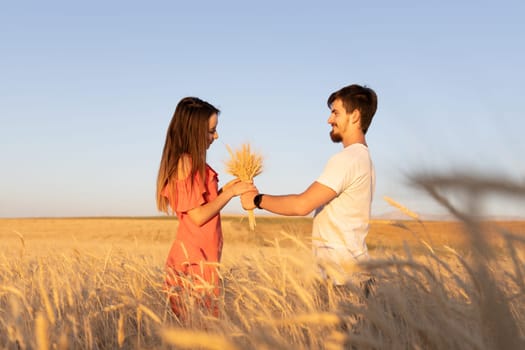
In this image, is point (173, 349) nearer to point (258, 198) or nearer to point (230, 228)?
point (258, 198)

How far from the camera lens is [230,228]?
23.0 m

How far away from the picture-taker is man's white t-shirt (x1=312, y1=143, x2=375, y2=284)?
2.56m

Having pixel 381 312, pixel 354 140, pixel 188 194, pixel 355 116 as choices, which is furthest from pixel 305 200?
pixel 381 312

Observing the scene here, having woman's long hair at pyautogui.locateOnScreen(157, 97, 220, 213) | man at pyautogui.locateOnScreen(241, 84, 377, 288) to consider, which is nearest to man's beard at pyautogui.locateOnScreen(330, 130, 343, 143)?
man at pyautogui.locateOnScreen(241, 84, 377, 288)

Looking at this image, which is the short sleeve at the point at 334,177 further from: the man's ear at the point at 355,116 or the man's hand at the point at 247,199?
the man's hand at the point at 247,199

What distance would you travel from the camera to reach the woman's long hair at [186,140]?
10.5ft

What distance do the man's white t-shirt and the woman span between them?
74cm

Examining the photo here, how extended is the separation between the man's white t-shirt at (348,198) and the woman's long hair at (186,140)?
0.92m

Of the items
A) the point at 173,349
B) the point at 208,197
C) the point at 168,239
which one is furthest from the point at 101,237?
the point at 173,349

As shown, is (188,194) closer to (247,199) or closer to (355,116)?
(247,199)

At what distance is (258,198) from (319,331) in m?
1.58

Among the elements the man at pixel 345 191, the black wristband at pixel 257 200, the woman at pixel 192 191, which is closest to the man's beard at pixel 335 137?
the man at pixel 345 191

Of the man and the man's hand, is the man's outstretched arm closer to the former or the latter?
the man

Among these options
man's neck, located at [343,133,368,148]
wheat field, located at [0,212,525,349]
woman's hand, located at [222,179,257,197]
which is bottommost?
wheat field, located at [0,212,525,349]
